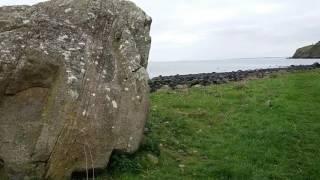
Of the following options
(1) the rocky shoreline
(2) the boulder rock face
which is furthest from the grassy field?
(1) the rocky shoreline

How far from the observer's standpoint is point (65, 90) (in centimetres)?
1328

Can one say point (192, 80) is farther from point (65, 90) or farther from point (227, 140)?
point (65, 90)

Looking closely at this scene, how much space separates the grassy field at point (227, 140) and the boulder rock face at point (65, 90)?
1058mm

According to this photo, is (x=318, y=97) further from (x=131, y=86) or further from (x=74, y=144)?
(x=74, y=144)

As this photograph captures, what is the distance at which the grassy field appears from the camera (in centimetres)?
1417

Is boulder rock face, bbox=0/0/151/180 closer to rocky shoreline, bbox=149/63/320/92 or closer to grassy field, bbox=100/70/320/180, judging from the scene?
grassy field, bbox=100/70/320/180

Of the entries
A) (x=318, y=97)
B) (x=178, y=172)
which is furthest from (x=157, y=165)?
(x=318, y=97)

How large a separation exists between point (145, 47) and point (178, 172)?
4.29m

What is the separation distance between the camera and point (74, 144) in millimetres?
12953

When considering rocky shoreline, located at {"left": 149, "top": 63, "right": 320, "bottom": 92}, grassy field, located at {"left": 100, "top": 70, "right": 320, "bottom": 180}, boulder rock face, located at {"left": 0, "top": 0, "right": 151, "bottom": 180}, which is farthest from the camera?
rocky shoreline, located at {"left": 149, "top": 63, "right": 320, "bottom": 92}

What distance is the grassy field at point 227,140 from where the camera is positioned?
14.2 meters

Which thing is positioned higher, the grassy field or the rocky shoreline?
the rocky shoreline

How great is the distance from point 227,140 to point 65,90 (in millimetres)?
6386

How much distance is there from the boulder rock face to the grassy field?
1.06 meters
